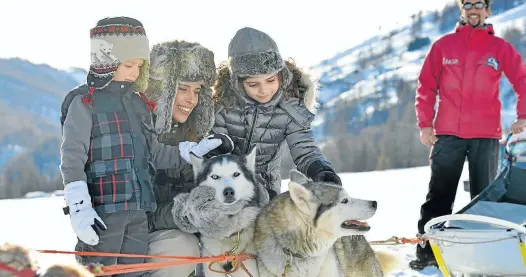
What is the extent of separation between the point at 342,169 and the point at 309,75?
19.7 m

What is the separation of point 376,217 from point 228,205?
5.14 m

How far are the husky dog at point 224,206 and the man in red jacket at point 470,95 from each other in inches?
76.1

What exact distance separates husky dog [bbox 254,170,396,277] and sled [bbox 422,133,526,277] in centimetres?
43

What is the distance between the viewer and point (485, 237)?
10.00 ft

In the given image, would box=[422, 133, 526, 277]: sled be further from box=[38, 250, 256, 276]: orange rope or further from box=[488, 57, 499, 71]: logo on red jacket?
box=[488, 57, 499, 71]: logo on red jacket

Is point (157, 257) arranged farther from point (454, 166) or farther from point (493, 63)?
point (493, 63)

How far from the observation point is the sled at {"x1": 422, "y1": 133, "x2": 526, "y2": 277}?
2996 millimetres

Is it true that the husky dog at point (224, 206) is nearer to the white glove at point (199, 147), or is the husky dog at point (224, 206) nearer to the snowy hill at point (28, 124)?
the white glove at point (199, 147)

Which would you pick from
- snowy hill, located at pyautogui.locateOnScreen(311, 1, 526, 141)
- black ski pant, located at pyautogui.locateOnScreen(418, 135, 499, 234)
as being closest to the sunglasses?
black ski pant, located at pyautogui.locateOnScreen(418, 135, 499, 234)

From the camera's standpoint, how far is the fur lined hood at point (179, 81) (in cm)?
342

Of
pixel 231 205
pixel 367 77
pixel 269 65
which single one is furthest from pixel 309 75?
pixel 367 77

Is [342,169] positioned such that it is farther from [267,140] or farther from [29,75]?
[29,75]

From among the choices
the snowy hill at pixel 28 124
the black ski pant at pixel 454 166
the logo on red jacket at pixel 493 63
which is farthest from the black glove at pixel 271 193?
the snowy hill at pixel 28 124

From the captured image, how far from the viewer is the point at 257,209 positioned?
326 cm
